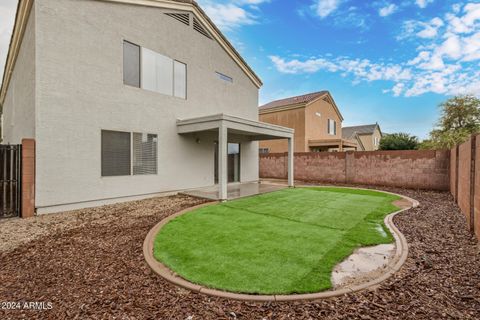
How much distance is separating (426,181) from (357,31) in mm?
9674

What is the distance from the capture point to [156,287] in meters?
3.11

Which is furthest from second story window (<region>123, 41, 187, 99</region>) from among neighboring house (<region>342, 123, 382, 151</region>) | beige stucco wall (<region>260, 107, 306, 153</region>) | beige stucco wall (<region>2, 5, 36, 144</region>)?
neighboring house (<region>342, 123, 382, 151</region>)

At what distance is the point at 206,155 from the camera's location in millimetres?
11648

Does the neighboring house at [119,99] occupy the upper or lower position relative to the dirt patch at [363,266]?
upper

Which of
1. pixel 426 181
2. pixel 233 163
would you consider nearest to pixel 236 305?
pixel 233 163

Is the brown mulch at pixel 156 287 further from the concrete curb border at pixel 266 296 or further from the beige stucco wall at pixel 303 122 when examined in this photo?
the beige stucco wall at pixel 303 122

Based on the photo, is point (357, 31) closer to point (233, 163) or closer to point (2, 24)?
point (233, 163)

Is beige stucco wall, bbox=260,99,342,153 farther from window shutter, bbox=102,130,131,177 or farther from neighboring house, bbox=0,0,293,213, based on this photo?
window shutter, bbox=102,130,131,177

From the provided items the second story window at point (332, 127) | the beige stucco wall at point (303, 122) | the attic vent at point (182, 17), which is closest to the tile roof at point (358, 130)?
the second story window at point (332, 127)

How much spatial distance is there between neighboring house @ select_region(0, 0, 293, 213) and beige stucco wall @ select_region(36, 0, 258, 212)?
0.03 m

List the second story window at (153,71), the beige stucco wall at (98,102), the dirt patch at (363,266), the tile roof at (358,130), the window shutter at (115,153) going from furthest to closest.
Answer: the tile roof at (358,130), the second story window at (153,71), the window shutter at (115,153), the beige stucco wall at (98,102), the dirt patch at (363,266)

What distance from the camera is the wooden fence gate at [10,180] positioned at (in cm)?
643

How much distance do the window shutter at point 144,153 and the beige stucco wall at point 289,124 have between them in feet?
49.4

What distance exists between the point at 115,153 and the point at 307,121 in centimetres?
1745
